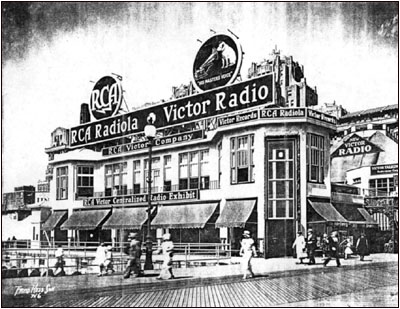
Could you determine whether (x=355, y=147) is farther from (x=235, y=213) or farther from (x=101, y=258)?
(x=101, y=258)

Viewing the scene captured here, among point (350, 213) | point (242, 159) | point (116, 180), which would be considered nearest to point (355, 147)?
point (350, 213)

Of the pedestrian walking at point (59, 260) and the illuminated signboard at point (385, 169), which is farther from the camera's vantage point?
the pedestrian walking at point (59, 260)

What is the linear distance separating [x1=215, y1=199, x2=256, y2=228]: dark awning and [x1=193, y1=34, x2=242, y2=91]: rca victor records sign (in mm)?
2613

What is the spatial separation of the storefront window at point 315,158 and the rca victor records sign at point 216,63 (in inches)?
86.4

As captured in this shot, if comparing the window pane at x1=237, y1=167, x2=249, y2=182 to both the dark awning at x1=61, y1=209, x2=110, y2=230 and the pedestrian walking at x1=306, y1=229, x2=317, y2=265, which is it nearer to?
the pedestrian walking at x1=306, y1=229, x2=317, y2=265

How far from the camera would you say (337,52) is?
1055 centimetres

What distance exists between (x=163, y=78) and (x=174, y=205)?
2854mm

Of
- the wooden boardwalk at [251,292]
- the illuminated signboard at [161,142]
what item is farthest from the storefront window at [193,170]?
the wooden boardwalk at [251,292]

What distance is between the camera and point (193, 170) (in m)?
12.3

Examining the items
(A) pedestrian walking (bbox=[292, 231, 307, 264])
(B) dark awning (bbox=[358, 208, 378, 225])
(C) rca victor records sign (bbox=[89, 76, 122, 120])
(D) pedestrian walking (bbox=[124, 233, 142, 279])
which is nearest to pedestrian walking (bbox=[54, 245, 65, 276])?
(D) pedestrian walking (bbox=[124, 233, 142, 279])

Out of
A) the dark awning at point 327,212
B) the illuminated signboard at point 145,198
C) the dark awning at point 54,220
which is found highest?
the illuminated signboard at point 145,198

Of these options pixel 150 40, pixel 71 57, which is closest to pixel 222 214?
pixel 150 40

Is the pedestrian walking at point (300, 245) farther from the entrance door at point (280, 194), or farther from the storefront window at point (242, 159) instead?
the storefront window at point (242, 159)

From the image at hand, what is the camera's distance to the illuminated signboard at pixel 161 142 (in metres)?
12.2
